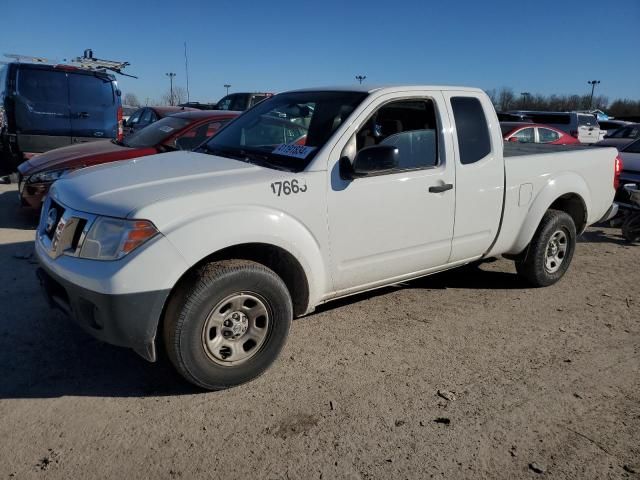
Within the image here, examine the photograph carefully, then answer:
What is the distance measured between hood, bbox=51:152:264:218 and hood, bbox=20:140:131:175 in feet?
9.98

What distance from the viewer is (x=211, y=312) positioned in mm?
2986

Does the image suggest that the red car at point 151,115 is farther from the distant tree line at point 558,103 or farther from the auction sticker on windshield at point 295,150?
the distant tree line at point 558,103

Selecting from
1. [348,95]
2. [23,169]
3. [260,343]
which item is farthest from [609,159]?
[23,169]

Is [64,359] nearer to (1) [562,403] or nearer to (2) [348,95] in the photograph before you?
(2) [348,95]

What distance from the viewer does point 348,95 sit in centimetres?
386

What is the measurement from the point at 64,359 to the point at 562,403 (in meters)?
3.19

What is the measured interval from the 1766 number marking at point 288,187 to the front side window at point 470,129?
1478mm

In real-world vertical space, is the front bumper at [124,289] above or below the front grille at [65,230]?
below

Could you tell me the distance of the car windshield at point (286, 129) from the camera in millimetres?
3562

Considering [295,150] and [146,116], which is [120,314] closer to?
[295,150]

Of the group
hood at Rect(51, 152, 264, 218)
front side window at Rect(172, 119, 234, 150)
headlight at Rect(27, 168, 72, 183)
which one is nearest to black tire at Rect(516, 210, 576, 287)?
hood at Rect(51, 152, 264, 218)

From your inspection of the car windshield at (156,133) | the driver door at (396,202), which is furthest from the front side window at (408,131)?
the car windshield at (156,133)

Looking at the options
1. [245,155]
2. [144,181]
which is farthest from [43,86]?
[144,181]

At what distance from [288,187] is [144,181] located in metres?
0.88
